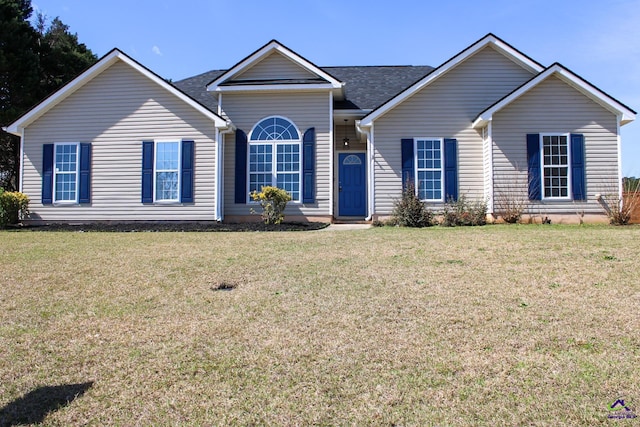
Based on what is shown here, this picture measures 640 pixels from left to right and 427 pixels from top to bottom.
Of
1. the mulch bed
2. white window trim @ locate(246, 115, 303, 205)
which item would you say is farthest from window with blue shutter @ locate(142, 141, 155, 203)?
white window trim @ locate(246, 115, 303, 205)

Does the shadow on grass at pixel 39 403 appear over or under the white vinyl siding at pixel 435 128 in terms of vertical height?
under

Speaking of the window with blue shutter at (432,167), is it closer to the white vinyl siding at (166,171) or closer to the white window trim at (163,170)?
the white window trim at (163,170)

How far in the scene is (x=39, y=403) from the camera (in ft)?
11.1

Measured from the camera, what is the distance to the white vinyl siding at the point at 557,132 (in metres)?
13.9

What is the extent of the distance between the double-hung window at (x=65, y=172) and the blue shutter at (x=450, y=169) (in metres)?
11.8

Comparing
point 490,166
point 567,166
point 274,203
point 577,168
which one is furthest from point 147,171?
point 577,168

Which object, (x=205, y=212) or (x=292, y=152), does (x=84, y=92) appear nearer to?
(x=205, y=212)

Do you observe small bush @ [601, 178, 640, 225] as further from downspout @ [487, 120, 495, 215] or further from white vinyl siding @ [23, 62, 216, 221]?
white vinyl siding @ [23, 62, 216, 221]

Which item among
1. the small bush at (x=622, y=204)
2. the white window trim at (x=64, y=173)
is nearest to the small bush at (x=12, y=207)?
the white window trim at (x=64, y=173)

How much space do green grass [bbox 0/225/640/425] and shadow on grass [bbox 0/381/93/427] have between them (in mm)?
50

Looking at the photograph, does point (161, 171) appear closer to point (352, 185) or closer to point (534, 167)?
point (352, 185)

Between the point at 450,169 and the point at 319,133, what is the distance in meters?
4.24

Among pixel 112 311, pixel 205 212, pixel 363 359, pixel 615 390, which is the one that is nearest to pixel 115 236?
pixel 205 212

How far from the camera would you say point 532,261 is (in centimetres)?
748
